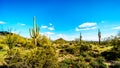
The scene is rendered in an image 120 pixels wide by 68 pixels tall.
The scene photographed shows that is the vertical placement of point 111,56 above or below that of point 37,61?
below

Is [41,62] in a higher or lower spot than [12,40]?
lower

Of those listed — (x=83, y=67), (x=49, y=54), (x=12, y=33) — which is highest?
(x=12, y=33)

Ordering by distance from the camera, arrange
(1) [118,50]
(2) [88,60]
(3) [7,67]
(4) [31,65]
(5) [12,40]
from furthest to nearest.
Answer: (5) [12,40] < (1) [118,50] < (2) [88,60] < (3) [7,67] < (4) [31,65]

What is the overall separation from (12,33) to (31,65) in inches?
659

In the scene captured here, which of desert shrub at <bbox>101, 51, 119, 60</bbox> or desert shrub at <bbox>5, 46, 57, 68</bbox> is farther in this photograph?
desert shrub at <bbox>101, 51, 119, 60</bbox>

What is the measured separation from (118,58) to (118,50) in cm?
232

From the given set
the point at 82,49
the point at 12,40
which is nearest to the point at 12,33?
the point at 12,40

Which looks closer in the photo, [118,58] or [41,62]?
[41,62]

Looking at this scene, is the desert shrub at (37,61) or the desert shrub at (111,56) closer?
the desert shrub at (37,61)

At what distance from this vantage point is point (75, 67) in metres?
20.0

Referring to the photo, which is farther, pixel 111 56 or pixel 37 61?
pixel 111 56

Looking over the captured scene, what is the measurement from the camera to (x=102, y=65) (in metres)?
21.0

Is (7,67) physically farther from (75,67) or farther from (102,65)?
(102,65)

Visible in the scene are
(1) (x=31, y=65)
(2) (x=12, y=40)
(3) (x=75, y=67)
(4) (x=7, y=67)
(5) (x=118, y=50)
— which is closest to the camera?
(1) (x=31, y=65)
